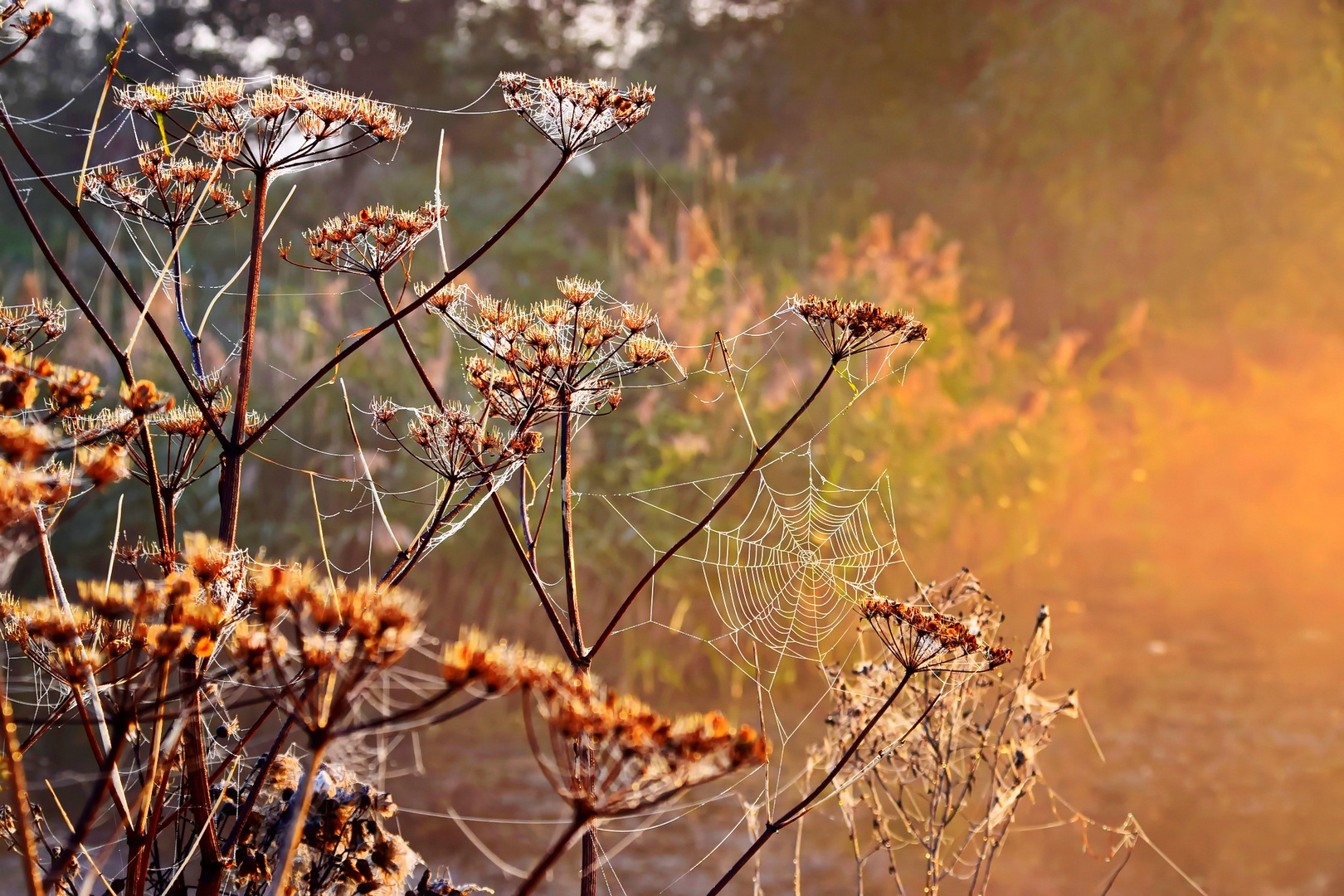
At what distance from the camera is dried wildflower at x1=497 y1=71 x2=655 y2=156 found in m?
0.98

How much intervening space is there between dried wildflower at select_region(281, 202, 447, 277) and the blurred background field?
3.65 feet

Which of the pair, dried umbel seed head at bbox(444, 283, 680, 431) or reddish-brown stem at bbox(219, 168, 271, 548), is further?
dried umbel seed head at bbox(444, 283, 680, 431)

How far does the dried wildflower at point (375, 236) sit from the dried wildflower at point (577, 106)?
0.15 metres

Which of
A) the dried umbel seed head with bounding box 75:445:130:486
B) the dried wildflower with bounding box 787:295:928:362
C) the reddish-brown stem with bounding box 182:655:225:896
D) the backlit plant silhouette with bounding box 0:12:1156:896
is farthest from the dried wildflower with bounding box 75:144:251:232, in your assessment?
the dried wildflower with bounding box 787:295:928:362

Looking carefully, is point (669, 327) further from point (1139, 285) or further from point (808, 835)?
point (1139, 285)

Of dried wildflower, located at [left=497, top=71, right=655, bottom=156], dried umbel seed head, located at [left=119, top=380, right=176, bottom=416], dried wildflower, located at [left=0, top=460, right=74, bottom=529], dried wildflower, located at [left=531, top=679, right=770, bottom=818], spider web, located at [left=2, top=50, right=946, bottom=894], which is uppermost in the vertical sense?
spider web, located at [left=2, top=50, right=946, bottom=894]

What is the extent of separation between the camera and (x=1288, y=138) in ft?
27.8

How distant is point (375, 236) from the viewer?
3.54 feet

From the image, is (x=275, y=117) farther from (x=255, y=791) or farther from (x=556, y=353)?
(x=255, y=791)

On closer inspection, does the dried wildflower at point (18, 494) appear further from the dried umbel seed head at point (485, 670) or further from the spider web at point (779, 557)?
the spider web at point (779, 557)

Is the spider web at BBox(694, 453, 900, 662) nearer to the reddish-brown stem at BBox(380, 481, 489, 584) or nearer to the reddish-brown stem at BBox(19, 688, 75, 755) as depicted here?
the reddish-brown stem at BBox(380, 481, 489, 584)

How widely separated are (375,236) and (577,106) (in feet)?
0.92

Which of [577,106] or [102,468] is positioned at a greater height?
[577,106]

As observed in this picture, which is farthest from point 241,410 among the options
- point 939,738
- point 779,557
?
point 779,557
